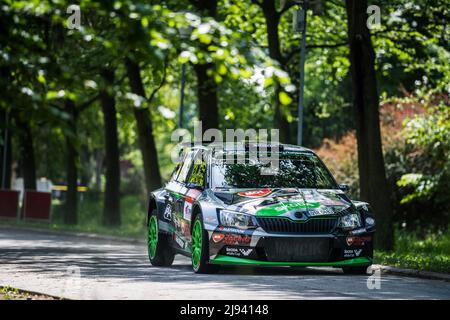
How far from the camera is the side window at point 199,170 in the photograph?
15.2 m

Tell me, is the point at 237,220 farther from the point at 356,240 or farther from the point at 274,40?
the point at 274,40

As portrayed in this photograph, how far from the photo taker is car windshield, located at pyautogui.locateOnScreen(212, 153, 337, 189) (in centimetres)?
1485

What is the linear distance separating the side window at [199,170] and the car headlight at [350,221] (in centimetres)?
217

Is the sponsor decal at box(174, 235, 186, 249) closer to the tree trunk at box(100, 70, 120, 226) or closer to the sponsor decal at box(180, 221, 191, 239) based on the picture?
the sponsor decal at box(180, 221, 191, 239)

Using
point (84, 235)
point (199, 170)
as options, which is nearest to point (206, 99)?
point (84, 235)

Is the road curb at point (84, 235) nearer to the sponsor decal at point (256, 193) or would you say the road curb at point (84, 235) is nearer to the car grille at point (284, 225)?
the sponsor decal at point (256, 193)

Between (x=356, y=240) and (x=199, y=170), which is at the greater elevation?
(x=199, y=170)

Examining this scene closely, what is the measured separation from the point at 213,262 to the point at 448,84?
40.9 ft

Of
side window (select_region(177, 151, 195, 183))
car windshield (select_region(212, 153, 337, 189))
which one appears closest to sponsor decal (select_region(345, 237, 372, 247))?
car windshield (select_region(212, 153, 337, 189))

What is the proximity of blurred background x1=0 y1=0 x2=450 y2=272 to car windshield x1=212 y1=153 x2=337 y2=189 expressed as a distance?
0.80m

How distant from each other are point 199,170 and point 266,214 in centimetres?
212

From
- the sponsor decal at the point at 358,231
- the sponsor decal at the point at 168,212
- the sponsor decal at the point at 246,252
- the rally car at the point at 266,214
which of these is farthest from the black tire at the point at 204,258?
the sponsor decal at the point at 358,231

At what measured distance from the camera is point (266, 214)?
1370cm
